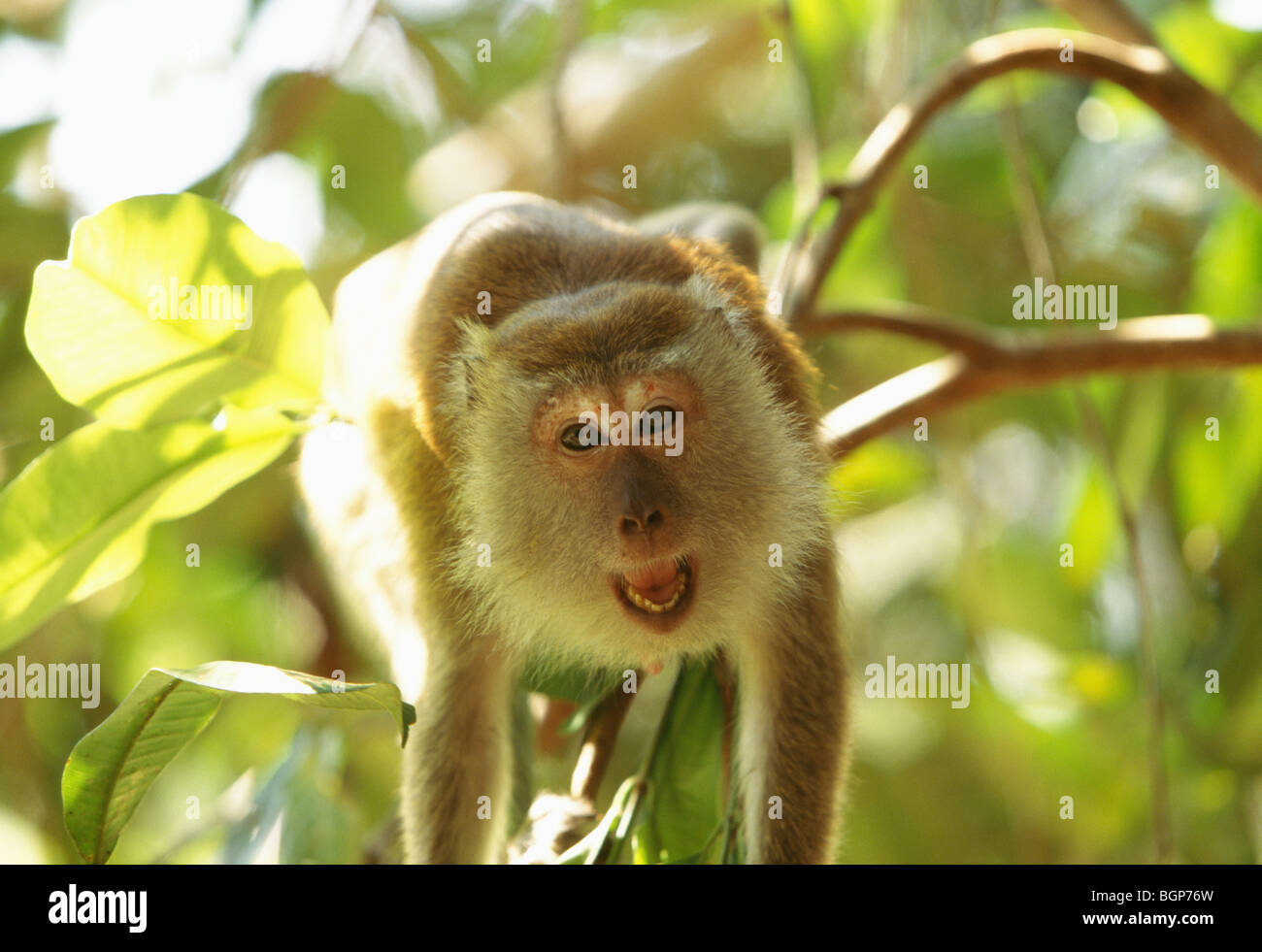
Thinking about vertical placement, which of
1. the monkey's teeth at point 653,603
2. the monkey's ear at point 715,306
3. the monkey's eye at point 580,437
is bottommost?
the monkey's teeth at point 653,603

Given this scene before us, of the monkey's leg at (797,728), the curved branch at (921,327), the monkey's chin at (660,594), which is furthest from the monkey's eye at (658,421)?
the curved branch at (921,327)

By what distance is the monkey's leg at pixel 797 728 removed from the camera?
2.80 meters

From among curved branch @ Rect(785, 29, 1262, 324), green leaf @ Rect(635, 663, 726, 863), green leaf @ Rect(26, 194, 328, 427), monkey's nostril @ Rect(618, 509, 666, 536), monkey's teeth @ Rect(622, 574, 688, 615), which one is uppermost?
curved branch @ Rect(785, 29, 1262, 324)

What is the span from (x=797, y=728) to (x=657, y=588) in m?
0.55

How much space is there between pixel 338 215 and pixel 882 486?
2975 millimetres

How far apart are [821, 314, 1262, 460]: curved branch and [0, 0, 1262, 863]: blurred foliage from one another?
0.44m

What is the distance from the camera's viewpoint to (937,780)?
6109mm

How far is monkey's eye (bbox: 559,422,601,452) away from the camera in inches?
104

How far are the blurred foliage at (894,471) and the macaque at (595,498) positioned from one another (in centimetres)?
73

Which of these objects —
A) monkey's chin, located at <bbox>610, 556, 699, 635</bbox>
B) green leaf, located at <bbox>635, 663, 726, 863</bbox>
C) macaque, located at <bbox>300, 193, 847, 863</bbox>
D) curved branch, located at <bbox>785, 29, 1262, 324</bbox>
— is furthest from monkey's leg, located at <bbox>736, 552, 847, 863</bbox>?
curved branch, located at <bbox>785, 29, 1262, 324</bbox>

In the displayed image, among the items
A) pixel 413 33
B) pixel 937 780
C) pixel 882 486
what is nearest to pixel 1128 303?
pixel 882 486

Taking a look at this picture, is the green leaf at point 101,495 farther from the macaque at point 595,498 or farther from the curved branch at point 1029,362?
the curved branch at point 1029,362

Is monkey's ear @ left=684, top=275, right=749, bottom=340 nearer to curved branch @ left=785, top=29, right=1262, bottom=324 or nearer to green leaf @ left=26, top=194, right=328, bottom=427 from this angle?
curved branch @ left=785, top=29, right=1262, bottom=324

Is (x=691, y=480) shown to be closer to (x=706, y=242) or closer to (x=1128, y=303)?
(x=706, y=242)
